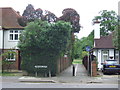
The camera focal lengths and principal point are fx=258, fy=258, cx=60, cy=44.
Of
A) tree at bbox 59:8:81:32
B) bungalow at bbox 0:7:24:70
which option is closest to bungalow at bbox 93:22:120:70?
bungalow at bbox 0:7:24:70

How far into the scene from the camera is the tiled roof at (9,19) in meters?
32.2

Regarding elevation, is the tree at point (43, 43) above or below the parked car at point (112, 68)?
above

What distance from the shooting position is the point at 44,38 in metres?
21.7

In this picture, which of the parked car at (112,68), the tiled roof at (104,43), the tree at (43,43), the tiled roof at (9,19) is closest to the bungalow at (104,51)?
the tiled roof at (104,43)

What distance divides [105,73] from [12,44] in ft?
39.6

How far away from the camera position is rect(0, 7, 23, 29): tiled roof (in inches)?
1267

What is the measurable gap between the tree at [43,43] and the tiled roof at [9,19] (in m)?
9.31

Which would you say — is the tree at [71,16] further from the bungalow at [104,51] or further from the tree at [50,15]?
the bungalow at [104,51]

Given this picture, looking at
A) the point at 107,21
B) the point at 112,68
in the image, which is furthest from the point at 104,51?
the point at 107,21

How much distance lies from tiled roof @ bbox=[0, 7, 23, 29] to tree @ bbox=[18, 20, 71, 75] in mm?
9308

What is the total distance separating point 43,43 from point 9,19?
13.9 meters

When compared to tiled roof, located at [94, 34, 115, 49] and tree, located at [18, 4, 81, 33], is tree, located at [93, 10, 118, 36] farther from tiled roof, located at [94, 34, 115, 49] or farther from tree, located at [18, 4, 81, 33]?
tiled roof, located at [94, 34, 115, 49]

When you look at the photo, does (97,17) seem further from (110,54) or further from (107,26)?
(110,54)

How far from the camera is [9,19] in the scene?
34188 mm
